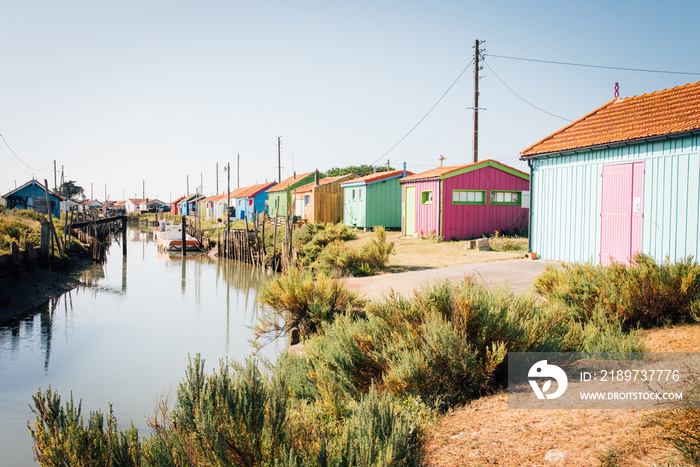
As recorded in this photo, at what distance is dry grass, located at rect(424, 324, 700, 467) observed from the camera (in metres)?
2.91

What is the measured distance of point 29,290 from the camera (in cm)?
1583

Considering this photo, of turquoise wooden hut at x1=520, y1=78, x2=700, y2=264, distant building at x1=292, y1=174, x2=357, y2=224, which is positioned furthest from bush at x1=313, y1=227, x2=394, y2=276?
distant building at x1=292, y1=174, x2=357, y2=224

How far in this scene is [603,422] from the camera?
11.1 feet

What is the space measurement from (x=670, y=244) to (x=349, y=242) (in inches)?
538

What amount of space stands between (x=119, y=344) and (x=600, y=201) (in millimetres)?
11590

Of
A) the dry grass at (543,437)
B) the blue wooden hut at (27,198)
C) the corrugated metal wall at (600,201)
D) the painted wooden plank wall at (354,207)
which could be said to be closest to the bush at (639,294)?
the corrugated metal wall at (600,201)

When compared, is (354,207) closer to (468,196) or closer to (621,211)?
(468,196)

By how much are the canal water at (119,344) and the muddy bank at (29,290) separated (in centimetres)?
37

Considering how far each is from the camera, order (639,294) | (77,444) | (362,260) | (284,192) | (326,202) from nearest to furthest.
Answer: (77,444)
(639,294)
(362,260)
(326,202)
(284,192)

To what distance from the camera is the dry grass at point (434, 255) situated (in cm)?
1485

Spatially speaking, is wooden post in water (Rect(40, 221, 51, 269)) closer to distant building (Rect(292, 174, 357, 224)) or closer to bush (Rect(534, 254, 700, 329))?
distant building (Rect(292, 174, 357, 224))

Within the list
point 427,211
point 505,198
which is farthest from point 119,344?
point 505,198

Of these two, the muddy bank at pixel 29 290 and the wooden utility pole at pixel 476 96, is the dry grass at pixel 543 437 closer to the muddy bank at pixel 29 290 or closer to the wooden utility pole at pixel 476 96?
the muddy bank at pixel 29 290

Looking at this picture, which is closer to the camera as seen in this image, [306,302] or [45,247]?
[306,302]
